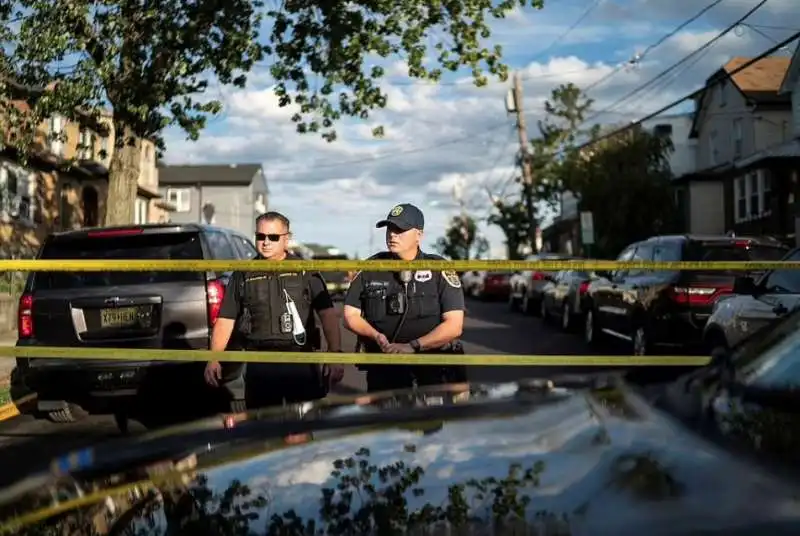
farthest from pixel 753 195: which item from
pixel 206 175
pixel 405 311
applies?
pixel 206 175

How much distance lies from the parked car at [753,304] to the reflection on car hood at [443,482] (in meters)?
4.92

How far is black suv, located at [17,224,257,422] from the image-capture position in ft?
22.2

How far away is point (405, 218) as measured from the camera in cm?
488

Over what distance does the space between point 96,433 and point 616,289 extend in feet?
25.1

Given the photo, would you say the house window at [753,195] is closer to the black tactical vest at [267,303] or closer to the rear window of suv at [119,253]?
the rear window of suv at [119,253]

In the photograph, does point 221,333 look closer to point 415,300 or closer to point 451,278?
point 415,300

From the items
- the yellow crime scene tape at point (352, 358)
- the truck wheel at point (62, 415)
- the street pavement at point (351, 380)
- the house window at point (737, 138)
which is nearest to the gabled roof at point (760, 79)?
the house window at point (737, 138)

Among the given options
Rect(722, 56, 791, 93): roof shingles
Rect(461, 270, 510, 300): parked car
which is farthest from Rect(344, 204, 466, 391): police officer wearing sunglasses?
Rect(722, 56, 791, 93): roof shingles

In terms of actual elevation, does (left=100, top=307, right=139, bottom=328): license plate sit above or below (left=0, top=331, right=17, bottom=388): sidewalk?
above

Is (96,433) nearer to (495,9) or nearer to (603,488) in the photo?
(603,488)

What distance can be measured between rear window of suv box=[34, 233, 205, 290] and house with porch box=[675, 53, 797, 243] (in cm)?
2447

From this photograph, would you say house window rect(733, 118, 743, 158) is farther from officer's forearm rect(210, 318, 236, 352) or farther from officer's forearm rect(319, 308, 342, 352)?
officer's forearm rect(210, 318, 236, 352)

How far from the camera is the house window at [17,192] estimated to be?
1066 inches

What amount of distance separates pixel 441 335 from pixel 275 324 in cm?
94
